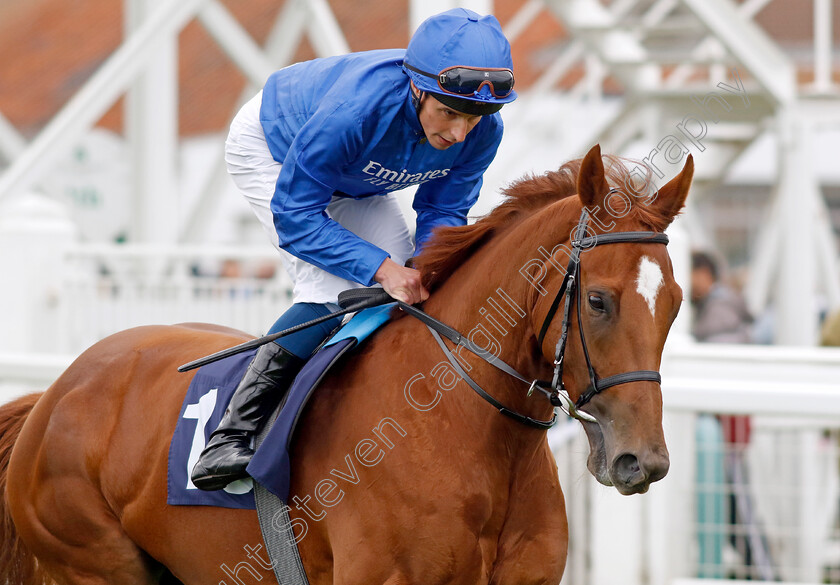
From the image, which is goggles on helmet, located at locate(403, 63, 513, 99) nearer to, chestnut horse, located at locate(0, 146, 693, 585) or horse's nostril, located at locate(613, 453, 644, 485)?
chestnut horse, located at locate(0, 146, 693, 585)

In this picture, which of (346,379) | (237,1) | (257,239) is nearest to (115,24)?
(237,1)

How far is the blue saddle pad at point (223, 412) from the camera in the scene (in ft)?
8.57

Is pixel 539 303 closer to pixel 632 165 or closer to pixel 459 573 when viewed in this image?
pixel 632 165

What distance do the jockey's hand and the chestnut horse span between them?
4 cm

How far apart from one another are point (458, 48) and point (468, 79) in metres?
0.09

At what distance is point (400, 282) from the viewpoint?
265 centimetres

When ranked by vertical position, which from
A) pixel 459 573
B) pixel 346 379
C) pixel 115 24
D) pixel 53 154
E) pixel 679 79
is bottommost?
pixel 459 573

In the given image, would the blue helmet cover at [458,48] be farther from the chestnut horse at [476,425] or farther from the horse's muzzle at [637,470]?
the horse's muzzle at [637,470]

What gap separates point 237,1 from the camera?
1948 centimetres

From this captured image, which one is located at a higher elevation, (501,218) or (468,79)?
(468,79)

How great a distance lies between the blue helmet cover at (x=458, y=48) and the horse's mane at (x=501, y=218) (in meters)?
0.23

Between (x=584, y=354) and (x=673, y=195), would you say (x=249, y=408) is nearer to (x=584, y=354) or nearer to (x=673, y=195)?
(x=584, y=354)

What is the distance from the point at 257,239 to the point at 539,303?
508 inches

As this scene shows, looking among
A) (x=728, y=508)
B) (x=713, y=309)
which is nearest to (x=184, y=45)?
(x=713, y=309)
